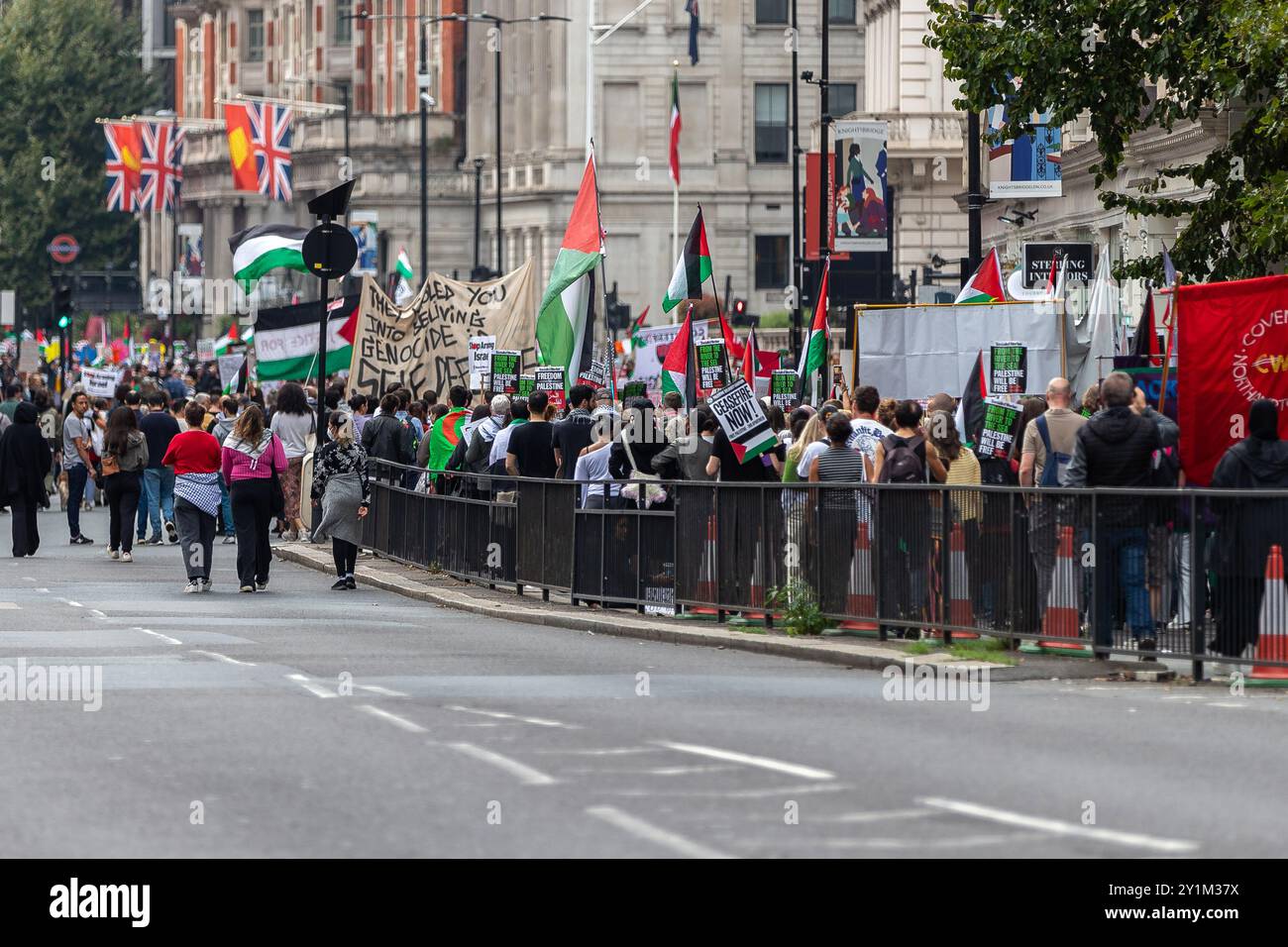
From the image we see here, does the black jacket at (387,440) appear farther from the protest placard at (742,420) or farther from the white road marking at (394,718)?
the white road marking at (394,718)

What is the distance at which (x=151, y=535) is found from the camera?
32.6m

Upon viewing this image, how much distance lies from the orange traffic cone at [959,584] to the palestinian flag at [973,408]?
20.2 feet

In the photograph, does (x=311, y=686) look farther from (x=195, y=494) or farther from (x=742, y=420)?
(x=195, y=494)

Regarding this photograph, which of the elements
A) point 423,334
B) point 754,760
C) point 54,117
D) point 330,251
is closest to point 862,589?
point 754,760

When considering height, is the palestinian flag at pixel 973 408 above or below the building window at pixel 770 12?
below

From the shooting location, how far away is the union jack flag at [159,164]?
90688 mm

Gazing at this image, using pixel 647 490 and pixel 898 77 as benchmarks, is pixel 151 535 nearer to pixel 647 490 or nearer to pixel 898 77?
pixel 647 490

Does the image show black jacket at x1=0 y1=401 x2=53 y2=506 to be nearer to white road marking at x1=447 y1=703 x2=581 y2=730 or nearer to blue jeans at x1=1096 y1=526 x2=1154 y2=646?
blue jeans at x1=1096 y1=526 x2=1154 y2=646

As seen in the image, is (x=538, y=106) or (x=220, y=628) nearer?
(x=220, y=628)

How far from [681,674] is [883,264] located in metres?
28.8

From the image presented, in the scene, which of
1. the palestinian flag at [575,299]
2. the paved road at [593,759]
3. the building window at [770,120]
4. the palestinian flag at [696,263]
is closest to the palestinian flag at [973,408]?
the palestinian flag at [696,263]

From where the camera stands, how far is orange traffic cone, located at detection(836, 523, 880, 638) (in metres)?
18.2

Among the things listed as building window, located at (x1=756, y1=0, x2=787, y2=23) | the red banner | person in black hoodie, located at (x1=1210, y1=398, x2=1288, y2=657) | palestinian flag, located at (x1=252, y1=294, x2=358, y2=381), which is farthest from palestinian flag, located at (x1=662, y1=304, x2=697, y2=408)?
building window, located at (x1=756, y1=0, x2=787, y2=23)
